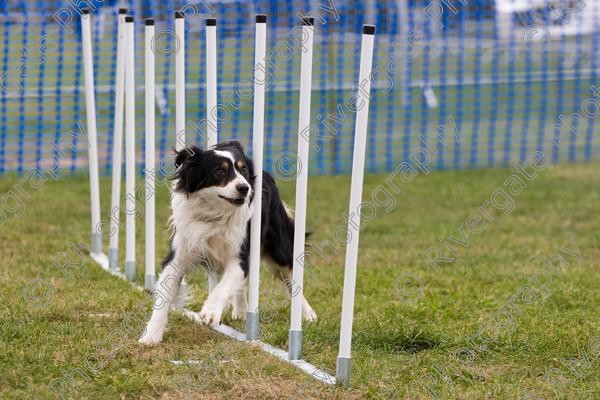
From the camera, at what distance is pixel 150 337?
4.99m

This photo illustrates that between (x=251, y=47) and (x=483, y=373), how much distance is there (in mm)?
10956

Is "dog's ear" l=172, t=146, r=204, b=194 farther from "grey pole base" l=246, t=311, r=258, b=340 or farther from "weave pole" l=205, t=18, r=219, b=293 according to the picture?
"grey pole base" l=246, t=311, r=258, b=340

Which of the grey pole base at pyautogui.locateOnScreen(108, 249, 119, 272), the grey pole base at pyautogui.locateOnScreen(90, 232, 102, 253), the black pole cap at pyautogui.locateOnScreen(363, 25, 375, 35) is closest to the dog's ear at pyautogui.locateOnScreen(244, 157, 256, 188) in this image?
the black pole cap at pyautogui.locateOnScreen(363, 25, 375, 35)

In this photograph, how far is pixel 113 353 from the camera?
4676 millimetres

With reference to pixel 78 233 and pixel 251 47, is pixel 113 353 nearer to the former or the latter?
pixel 78 233

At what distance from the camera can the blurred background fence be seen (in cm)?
1186

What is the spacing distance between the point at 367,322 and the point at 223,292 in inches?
34.5

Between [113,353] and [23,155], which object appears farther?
[23,155]

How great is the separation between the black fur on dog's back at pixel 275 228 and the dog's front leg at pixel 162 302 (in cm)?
56

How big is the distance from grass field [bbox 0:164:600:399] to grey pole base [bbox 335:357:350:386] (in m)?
0.05

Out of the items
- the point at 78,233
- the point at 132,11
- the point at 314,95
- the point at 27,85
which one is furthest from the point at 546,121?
the point at 78,233

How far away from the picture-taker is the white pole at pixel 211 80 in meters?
5.09

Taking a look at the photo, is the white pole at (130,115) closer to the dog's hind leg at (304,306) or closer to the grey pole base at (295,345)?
the dog's hind leg at (304,306)

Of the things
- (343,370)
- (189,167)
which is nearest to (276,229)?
(189,167)
